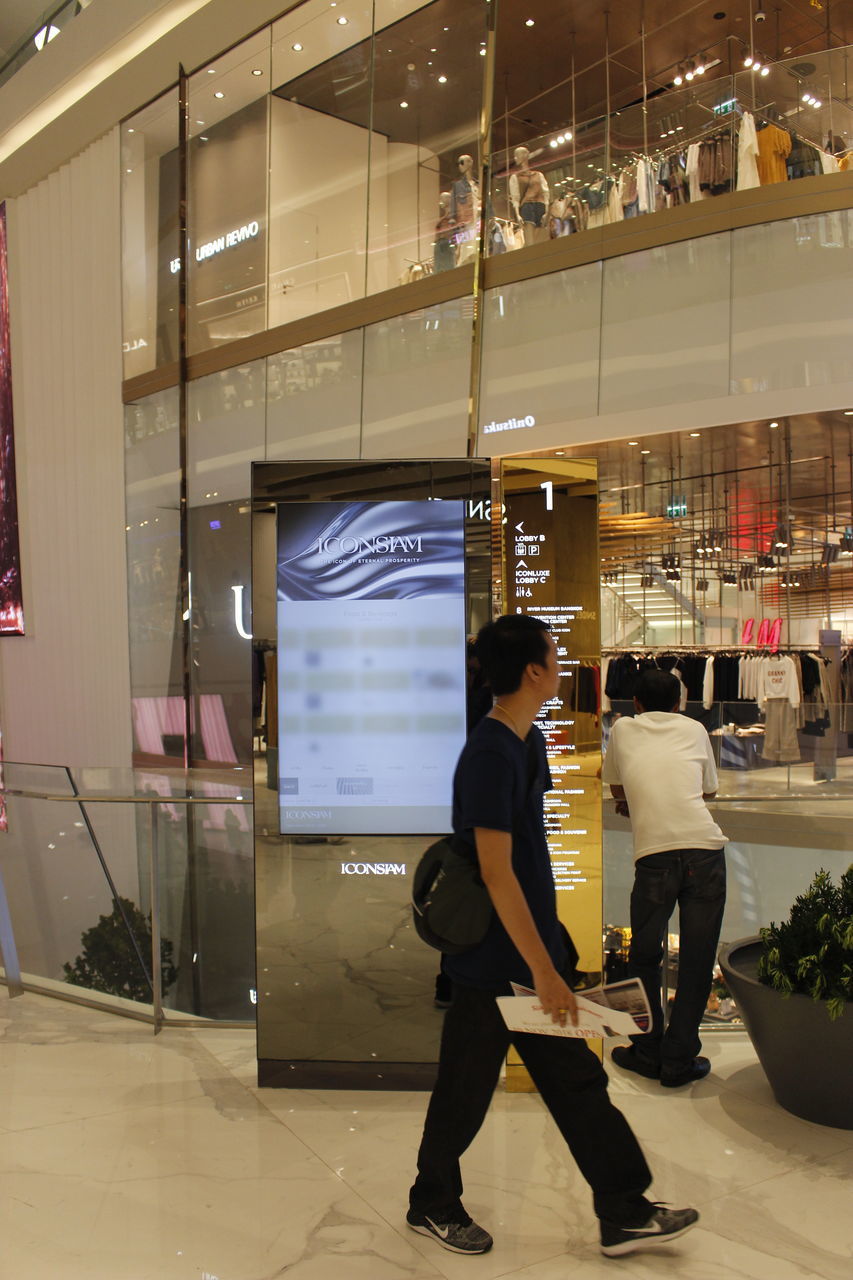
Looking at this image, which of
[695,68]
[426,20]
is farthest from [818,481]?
[426,20]

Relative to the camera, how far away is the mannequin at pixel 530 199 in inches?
356

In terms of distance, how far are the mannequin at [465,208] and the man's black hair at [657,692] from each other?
6663 millimetres

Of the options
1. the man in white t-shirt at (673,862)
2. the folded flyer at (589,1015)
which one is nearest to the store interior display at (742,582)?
the man in white t-shirt at (673,862)

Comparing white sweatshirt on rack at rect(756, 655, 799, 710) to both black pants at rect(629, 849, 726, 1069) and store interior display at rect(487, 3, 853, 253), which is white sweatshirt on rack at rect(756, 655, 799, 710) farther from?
black pants at rect(629, 849, 726, 1069)

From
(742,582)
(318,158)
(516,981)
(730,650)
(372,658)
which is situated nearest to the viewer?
(516,981)

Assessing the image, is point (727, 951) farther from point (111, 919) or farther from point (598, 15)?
point (598, 15)

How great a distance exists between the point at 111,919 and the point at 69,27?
9.46 meters

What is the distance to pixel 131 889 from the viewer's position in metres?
4.78

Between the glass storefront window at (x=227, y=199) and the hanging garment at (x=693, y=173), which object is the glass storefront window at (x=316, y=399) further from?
the hanging garment at (x=693, y=173)

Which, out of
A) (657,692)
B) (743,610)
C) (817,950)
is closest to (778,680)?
(743,610)

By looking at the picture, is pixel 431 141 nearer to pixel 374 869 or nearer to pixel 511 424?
pixel 511 424

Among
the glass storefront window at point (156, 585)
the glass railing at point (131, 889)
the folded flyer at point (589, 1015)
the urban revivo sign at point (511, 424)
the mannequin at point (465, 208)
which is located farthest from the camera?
the glass storefront window at point (156, 585)

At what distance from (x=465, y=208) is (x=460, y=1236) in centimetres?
878

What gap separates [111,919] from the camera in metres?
5.17
